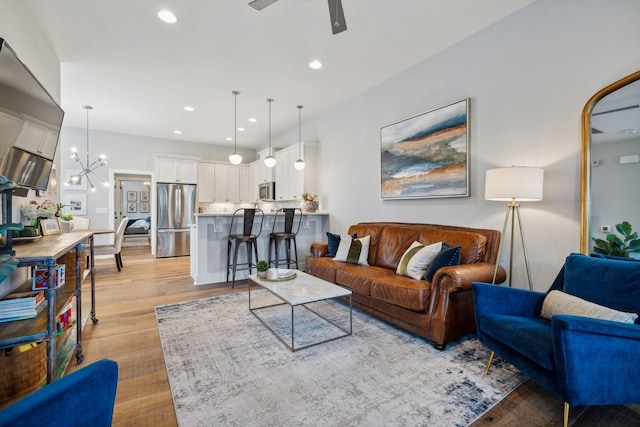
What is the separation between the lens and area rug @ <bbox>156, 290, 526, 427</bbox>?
1.63 m

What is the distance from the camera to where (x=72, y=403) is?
90 centimetres

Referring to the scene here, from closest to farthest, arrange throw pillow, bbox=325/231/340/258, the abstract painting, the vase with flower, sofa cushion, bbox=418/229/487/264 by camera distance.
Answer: sofa cushion, bbox=418/229/487/264
the abstract painting
throw pillow, bbox=325/231/340/258
the vase with flower

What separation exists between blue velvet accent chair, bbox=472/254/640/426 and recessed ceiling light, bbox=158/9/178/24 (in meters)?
3.43

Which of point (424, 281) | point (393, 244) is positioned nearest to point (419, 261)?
point (424, 281)

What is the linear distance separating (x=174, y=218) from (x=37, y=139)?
4913mm

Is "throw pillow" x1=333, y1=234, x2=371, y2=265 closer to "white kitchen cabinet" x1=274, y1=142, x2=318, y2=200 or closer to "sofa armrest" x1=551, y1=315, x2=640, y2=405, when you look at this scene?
"white kitchen cabinet" x1=274, y1=142, x2=318, y2=200

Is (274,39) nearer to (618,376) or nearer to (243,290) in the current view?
(243,290)

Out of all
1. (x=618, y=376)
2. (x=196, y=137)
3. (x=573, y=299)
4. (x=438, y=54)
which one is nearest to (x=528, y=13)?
(x=438, y=54)

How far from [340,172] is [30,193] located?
3875 millimetres

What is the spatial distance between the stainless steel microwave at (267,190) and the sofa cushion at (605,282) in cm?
555

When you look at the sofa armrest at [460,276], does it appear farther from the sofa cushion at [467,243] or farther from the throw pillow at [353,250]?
the throw pillow at [353,250]

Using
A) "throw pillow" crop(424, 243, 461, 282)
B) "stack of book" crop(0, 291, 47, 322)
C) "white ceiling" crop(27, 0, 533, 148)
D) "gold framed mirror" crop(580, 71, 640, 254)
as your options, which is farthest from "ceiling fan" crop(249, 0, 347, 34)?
"stack of book" crop(0, 291, 47, 322)

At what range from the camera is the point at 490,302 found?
78.3 inches

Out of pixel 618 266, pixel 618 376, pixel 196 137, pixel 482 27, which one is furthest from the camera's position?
pixel 196 137
